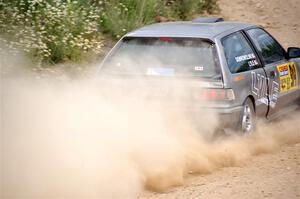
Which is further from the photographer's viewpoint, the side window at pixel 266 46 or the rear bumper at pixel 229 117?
the side window at pixel 266 46

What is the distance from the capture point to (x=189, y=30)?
8.30m

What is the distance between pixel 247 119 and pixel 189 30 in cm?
132

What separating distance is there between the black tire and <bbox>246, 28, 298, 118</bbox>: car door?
632 mm

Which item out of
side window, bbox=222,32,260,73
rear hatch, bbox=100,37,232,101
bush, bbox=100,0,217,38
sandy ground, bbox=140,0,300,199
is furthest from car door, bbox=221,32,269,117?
bush, bbox=100,0,217,38

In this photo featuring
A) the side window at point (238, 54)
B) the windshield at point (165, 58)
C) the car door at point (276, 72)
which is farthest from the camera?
the car door at point (276, 72)

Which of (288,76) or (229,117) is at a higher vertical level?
(229,117)

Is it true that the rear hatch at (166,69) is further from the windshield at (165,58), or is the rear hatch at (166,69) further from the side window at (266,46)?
the side window at (266,46)

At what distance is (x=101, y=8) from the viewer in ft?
44.9

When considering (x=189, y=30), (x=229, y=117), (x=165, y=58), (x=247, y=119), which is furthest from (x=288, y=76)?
(x=165, y=58)

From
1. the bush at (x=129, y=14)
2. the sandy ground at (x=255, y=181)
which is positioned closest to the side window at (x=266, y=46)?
the sandy ground at (x=255, y=181)

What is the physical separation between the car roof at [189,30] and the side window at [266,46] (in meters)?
0.31

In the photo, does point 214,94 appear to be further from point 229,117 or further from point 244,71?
point 244,71

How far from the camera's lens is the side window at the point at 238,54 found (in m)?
8.22

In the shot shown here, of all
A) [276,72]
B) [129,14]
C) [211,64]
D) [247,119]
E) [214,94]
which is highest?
[211,64]
